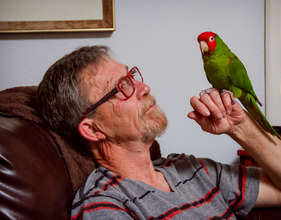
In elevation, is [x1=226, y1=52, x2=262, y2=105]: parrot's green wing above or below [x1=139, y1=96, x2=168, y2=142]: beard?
above

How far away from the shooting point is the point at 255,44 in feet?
5.46

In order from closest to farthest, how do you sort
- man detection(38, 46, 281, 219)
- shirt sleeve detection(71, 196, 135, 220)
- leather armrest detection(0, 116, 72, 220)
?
leather armrest detection(0, 116, 72, 220) → shirt sleeve detection(71, 196, 135, 220) → man detection(38, 46, 281, 219)

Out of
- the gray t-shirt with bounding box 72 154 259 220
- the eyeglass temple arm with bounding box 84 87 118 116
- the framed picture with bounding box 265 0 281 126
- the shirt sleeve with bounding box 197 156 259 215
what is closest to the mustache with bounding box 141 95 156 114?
the eyeglass temple arm with bounding box 84 87 118 116

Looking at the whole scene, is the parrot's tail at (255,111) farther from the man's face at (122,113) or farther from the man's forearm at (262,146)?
the man's face at (122,113)

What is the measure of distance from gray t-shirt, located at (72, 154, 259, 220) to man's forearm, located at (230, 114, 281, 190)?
0.07 meters

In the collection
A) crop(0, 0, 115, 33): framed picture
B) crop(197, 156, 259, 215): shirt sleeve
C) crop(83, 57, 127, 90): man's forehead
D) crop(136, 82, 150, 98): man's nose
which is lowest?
crop(197, 156, 259, 215): shirt sleeve

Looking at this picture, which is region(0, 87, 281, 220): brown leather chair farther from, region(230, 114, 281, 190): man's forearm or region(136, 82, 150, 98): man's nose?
region(230, 114, 281, 190): man's forearm

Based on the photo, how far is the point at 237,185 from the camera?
1062 millimetres

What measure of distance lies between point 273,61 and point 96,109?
3.99ft

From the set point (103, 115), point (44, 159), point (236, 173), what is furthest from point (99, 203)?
point (236, 173)

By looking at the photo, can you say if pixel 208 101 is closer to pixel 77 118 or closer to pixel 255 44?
pixel 77 118

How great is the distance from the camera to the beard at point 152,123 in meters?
0.94

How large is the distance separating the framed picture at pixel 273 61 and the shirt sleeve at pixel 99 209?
4.11 feet

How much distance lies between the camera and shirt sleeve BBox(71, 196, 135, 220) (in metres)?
0.74
